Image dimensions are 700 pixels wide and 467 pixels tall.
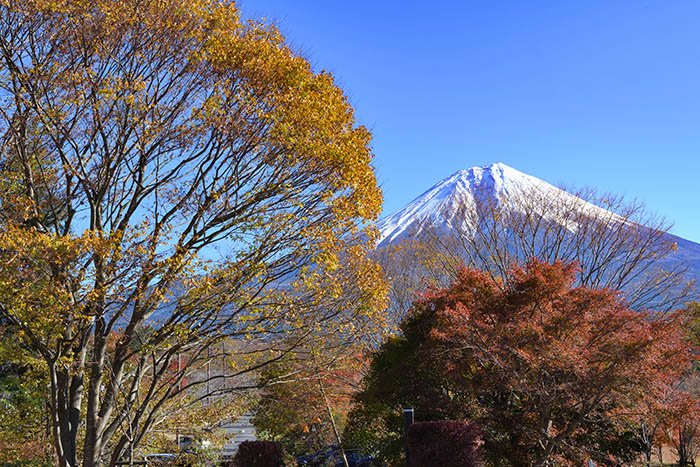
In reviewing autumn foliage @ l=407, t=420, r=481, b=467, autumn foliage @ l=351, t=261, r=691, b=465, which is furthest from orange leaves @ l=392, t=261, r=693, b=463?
autumn foliage @ l=407, t=420, r=481, b=467

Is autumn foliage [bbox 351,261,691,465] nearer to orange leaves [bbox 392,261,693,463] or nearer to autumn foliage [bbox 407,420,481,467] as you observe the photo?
orange leaves [bbox 392,261,693,463]

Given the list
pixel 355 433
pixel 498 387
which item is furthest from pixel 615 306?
pixel 355 433

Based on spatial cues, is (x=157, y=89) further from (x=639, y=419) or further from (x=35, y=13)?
(x=639, y=419)

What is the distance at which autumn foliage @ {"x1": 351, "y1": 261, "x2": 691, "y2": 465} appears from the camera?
7.58 m

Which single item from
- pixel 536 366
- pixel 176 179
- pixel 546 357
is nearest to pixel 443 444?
pixel 536 366

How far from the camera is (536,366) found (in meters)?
7.60

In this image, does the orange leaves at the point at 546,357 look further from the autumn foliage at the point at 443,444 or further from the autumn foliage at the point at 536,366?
the autumn foliage at the point at 443,444

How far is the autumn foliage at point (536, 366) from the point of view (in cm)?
758

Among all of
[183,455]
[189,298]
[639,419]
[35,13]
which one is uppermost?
[35,13]

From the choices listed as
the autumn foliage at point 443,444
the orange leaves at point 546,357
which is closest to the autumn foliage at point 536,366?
the orange leaves at point 546,357

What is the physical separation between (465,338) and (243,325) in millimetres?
3126

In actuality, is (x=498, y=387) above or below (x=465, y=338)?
below

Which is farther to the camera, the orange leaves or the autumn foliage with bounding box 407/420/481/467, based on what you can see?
the autumn foliage with bounding box 407/420/481/467

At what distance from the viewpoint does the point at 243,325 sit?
279 inches
